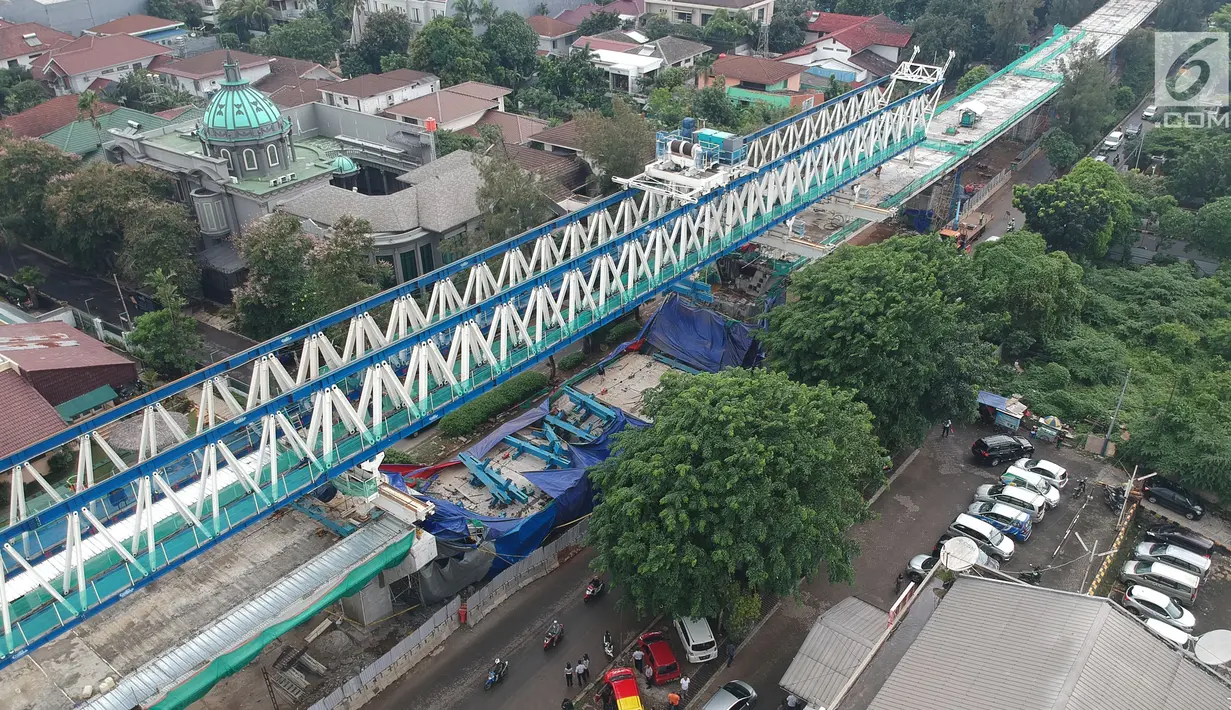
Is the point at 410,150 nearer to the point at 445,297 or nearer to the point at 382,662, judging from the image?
the point at 445,297

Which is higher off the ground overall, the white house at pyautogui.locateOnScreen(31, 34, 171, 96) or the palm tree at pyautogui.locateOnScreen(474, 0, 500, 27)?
the palm tree at pyautogui.locateOnScreen(474, 0, 500, 27)

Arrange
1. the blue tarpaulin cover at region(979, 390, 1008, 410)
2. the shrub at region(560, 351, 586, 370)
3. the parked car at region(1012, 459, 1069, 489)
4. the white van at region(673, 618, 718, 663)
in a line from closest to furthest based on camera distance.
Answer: the white van at region(673, 618, 718, 663) < the parked car at region(1012, 459, 1069, 489) < the blue tarpaulin cover at region(979, 390, 1008, 410) < the shrub at region(560, 351, 586, 370)

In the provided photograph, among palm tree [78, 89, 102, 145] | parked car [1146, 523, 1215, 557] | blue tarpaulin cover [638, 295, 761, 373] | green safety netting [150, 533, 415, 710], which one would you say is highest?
palm tree [78, 89, 102, 145]

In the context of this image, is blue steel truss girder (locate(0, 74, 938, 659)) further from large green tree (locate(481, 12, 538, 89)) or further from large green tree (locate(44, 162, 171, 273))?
large green tree (locate(481, 12, 538, 89))

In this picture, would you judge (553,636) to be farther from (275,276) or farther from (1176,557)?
(275,276)

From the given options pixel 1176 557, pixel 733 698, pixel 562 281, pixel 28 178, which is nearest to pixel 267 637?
pixel 733 698

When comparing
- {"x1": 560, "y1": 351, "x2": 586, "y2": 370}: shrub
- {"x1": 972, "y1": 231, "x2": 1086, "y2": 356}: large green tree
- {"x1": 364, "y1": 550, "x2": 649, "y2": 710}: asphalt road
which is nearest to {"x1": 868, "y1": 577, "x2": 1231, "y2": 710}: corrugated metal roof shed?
{"x1": 364, "y1": 550, "x2": 649, "y2": 710}: asphalt road

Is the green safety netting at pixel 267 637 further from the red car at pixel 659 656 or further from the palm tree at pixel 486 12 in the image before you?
the palm tree at pixel 486 12
